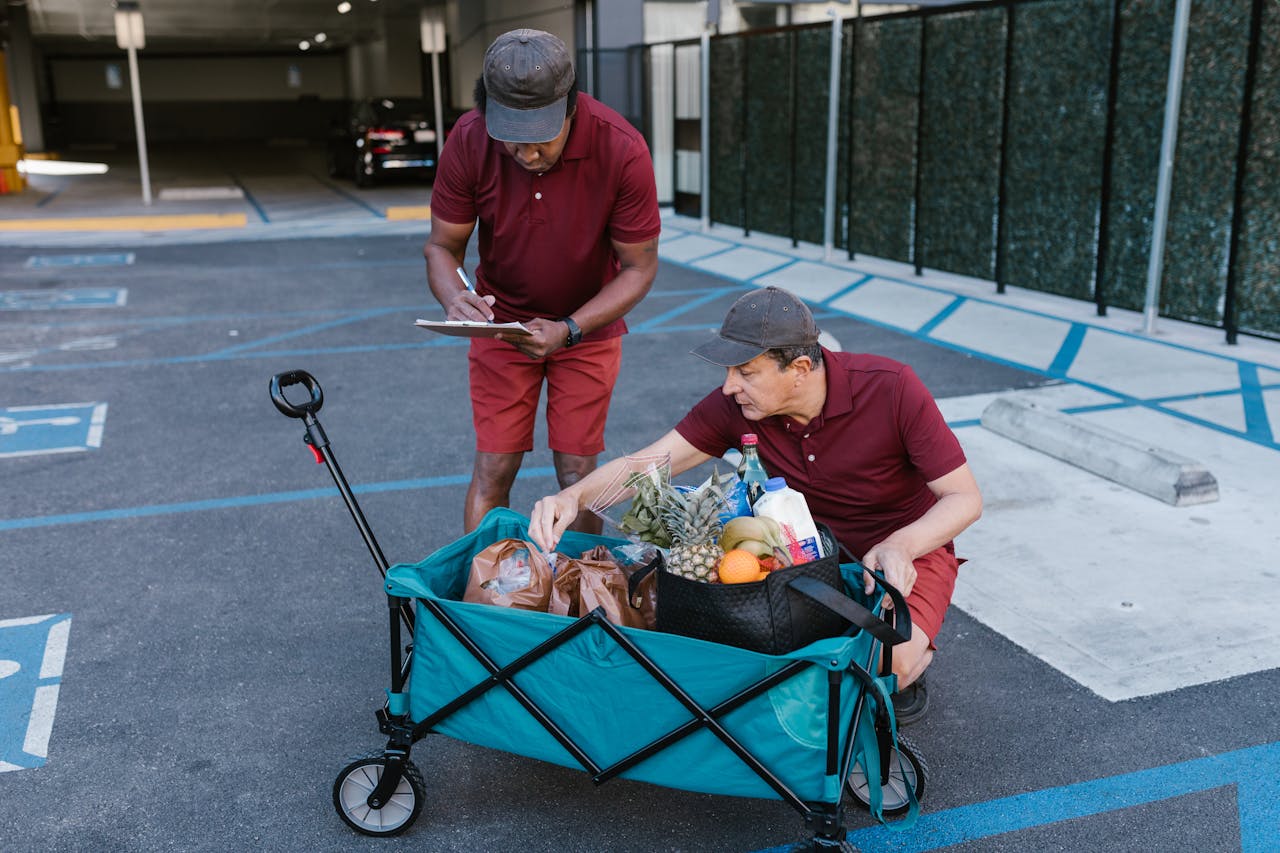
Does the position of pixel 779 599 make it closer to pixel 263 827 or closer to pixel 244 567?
pixel 263 827

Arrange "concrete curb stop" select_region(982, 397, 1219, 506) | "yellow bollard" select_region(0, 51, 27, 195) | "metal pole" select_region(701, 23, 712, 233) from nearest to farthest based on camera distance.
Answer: "concrete curb stop" select_region(982, 397, 1219, 506), "metal pole" select_region(701, 23, 712, 233), "yellow bollard" select_region(0, 51, 27, 195)

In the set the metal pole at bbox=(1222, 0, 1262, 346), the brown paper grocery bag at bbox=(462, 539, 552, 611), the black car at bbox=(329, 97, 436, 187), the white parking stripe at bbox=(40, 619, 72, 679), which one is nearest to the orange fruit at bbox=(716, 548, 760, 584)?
the brown paper grocery bag at bbox=(462, 539, 552, 611)

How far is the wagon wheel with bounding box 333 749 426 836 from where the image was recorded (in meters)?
2.85

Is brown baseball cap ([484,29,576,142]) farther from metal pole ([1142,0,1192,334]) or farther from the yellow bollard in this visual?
the yellow bollard

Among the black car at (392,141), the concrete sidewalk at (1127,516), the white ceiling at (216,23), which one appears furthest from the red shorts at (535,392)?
the white ceiling at (216,23)

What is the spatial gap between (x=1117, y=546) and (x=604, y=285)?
7.58 ft

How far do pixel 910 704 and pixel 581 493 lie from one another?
45.7 inches

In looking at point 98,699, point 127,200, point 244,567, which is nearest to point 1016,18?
point 244,567

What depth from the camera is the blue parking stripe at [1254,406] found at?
5844mm

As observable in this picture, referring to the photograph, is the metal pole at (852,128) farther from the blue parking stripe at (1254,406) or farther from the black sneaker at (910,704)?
the black sneaker at (910,704)

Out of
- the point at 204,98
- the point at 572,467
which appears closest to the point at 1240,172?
the point at 572,467

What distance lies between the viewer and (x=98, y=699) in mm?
3564

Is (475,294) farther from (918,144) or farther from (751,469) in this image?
(918,144)

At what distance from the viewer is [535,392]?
157 inches
